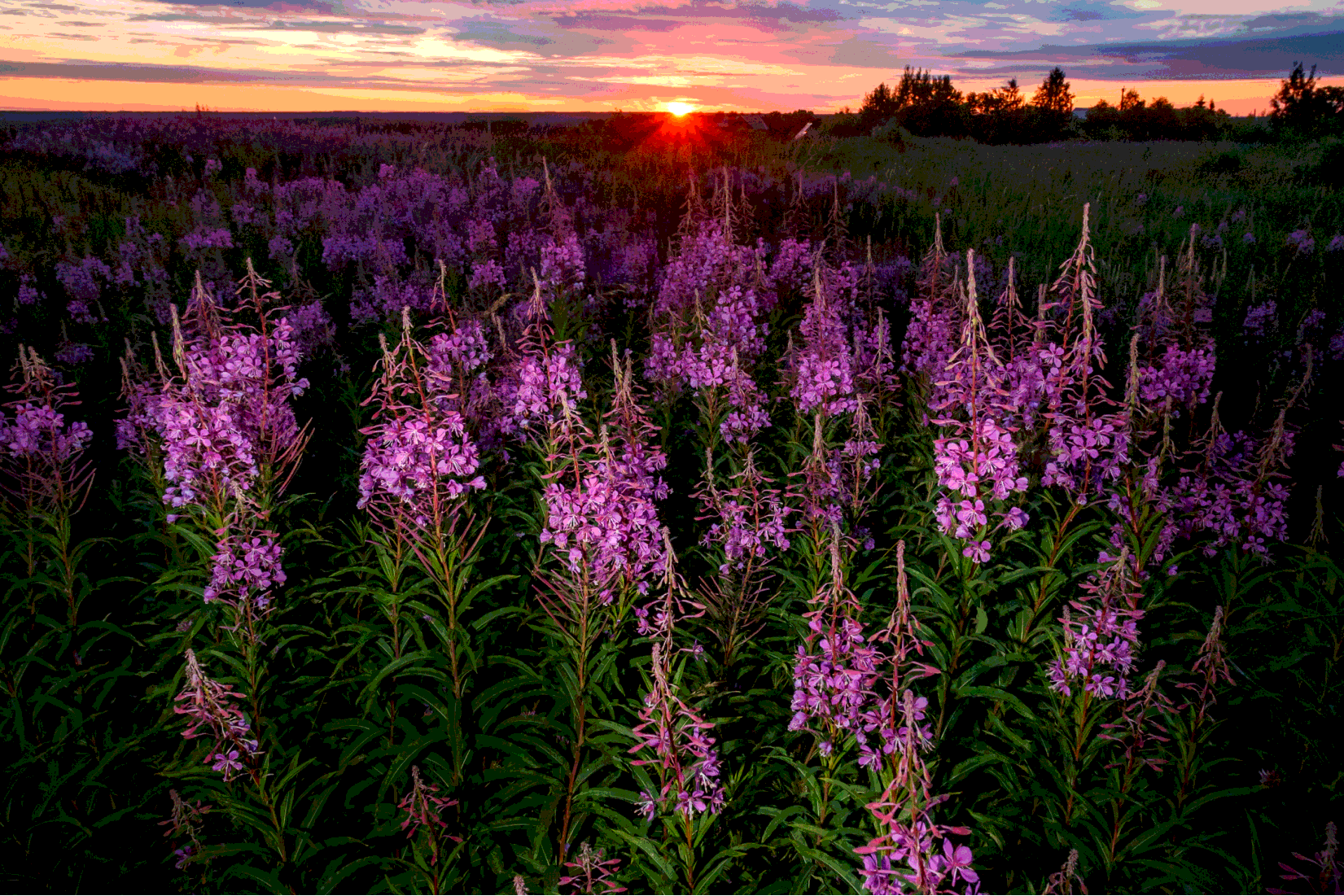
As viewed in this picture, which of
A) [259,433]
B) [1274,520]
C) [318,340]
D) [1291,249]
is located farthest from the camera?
[1291,249]

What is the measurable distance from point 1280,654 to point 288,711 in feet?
19.4

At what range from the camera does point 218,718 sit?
2994 millimetres

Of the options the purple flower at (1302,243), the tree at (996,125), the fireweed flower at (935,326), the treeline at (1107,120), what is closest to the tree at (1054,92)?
the treeline at (1107,120)

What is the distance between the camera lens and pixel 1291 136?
35.7m

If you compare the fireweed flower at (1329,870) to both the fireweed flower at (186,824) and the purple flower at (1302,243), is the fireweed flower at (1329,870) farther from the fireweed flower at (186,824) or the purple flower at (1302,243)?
the purple flower at (1302,243)

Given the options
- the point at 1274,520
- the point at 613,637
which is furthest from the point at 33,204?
the point at 1274,520

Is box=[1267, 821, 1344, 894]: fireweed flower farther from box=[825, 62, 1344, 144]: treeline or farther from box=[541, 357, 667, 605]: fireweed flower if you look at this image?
box=[825, 62, 1344, 144]: treeline

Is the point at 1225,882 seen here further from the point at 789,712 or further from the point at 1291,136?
the point at 1291,136

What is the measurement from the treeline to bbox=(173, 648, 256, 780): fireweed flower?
37.6m

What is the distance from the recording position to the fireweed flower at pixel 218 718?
2777 millimetres

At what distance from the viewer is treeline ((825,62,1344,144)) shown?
3772 centimetres

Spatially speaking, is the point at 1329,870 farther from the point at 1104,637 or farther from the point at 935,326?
the point at 935,326

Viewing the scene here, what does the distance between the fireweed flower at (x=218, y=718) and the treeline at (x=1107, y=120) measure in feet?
124

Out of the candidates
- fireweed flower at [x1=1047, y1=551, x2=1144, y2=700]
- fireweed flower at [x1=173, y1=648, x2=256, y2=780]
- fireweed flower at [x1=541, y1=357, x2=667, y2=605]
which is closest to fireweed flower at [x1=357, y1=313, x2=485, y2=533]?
fireweed flower at [x1=541, y1=357, x2=667, y2=605]
